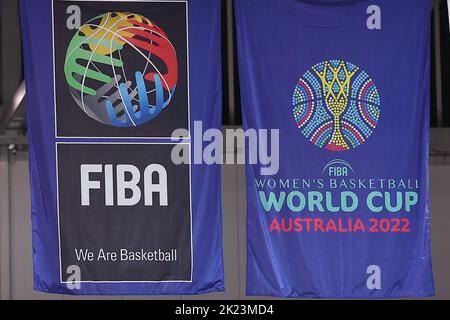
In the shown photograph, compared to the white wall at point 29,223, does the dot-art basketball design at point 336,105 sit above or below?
above

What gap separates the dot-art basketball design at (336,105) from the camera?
402 inches

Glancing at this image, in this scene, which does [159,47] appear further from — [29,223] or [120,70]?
[29,223]

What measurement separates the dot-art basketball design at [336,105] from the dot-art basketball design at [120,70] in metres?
1.53

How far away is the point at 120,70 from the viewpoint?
10086 mm

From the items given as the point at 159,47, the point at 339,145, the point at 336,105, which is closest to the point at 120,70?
the point at 159,47

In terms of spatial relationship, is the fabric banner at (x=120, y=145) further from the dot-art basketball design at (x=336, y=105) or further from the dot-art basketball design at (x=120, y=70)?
the dot-art basketball design at (x=336, y=105)

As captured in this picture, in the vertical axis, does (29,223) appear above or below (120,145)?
below

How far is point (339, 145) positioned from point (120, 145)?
2468 mm

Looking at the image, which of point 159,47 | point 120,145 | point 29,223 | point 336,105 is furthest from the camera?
point 29,223

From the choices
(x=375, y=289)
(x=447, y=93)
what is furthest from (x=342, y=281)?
(x=447, y=93)

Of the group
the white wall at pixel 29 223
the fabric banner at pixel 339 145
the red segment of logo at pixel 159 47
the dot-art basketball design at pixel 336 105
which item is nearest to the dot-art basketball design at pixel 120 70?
the red segment of logo at pixel 159 47

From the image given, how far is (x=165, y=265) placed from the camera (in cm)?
1001

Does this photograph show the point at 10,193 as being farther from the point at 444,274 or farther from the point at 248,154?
the point at 248,154

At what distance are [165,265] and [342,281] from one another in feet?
6.55
